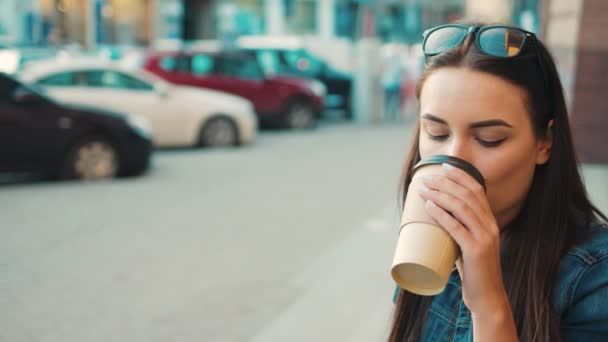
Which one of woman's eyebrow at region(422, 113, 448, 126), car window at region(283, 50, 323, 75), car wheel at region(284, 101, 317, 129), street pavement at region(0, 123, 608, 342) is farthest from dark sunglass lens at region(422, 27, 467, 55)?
car window at region(283, 50, 323, 75)

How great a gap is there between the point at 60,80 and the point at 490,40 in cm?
1109

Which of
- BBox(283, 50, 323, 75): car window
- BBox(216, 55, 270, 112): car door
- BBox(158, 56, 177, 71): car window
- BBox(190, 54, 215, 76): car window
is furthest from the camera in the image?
BBox(283, 50, 323, 75): car window

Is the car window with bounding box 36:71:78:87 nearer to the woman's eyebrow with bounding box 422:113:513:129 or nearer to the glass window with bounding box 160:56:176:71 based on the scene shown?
the glass window with bounding box 160:56:176:71

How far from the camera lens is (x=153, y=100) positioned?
42.5ft

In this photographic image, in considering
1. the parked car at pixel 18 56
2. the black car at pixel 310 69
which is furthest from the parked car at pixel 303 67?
the parked car at pixel 18 56

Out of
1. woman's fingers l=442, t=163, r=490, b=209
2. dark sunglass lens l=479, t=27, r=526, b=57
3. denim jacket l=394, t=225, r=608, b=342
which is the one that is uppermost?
dark sunglass lens l=479, t=27, r=526, b=57

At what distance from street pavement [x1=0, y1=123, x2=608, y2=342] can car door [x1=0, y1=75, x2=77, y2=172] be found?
13.3 inches

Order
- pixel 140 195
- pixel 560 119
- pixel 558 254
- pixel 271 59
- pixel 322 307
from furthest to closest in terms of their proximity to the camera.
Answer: pixel 271 59 → pixel 140 195 → pixel 322 307 → pixel 560 119 → pixel 558 254

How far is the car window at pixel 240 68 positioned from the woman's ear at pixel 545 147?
15.4m

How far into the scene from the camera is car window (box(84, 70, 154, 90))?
12.2 m

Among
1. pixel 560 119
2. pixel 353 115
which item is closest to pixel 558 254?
pixel 560 119

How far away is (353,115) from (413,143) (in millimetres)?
20211

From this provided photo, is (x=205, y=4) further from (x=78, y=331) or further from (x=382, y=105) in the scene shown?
(x=78, y=331)

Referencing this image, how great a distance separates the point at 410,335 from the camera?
185 cm
